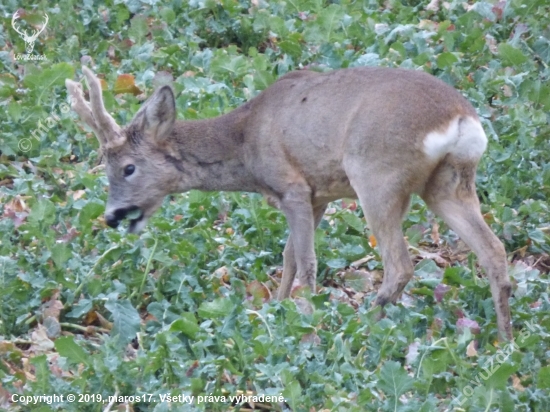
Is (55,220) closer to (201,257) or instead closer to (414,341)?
(201,257)

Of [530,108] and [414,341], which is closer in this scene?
[414,341]

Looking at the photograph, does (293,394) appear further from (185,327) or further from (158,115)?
(158,115)

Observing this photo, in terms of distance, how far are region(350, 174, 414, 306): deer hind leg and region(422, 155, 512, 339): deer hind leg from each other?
0.21 metres

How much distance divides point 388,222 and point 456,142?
61cm

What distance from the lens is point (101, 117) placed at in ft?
25.9

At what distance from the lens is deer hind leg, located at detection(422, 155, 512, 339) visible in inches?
274

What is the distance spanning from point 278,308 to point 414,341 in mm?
776

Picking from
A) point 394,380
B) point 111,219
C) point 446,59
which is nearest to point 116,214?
point 111,219

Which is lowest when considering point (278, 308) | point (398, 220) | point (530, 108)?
point (278, 308)

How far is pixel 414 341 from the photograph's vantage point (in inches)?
265

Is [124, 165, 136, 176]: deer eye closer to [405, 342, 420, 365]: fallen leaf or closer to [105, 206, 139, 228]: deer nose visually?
[105, 206, 139, 228]: deer nose

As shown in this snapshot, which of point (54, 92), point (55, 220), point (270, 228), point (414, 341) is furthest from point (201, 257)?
point (54, 92)

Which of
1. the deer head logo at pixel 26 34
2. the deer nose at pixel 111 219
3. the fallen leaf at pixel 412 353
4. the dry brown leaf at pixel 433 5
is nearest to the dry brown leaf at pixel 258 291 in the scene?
the deer nose at pixel 111 219

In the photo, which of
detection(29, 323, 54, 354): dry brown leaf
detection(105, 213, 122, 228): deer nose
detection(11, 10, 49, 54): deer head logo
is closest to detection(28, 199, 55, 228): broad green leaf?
detection(105, 213, 122, 228): deer nose
